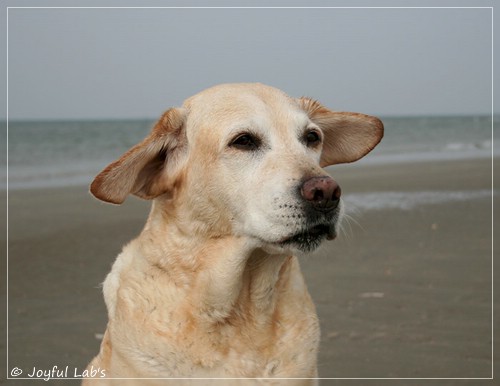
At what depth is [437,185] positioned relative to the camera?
45.2ft

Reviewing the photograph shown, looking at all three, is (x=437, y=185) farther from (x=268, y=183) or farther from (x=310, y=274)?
(x=268, y=183)

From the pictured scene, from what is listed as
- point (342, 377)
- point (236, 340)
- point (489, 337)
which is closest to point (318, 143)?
point (236, 340)

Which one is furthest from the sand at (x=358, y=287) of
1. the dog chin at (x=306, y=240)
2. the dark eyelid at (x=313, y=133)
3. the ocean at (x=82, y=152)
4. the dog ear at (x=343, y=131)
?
the ocean at (x=82, y=152)

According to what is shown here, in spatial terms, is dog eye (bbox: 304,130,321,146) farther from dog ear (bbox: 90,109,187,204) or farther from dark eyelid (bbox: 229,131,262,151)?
dog ear (bbox: 90,109,187,204)

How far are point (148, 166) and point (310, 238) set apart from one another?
30.7 inches

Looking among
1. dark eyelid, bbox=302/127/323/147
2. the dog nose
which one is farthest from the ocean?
the dog nose

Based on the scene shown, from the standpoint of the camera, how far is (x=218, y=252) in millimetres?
3074

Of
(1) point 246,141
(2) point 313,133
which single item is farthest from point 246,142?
(2) point 313,133

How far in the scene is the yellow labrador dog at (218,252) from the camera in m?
3.00

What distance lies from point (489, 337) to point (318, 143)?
303 cm

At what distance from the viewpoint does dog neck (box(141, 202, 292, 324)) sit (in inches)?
120

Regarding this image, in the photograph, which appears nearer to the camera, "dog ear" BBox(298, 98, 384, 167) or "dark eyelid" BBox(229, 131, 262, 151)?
"dark eyelid" BBox(229, 131, 262, 151)

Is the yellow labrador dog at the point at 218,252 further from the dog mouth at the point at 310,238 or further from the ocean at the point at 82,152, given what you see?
the ocean at the point at 82,152
